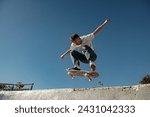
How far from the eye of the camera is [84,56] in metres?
6.55

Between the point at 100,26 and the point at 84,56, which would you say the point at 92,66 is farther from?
the point at 100,26

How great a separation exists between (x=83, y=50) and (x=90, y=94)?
2022 millimetres

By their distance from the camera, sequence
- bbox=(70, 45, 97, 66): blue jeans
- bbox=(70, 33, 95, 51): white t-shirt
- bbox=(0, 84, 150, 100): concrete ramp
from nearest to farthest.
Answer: bbox=(0, 84, 150, 100): concrete ramp, bbox=(70, 45, 97, 66): blue jeans, bbox=(70, 33, 95, 51): white t-shirt

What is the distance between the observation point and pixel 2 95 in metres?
6.05

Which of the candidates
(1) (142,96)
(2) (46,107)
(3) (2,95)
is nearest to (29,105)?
(2) (46,107)

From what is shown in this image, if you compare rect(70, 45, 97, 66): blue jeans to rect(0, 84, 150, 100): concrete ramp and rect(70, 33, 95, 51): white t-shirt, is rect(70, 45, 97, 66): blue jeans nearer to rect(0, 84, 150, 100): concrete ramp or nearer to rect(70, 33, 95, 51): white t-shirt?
rect(70, 33, 95, 51): white t-shirt

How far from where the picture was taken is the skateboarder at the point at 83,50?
6.39 metres

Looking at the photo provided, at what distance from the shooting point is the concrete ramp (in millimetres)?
4103

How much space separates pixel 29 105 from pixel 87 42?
8.05 feet

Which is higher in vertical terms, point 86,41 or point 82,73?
point 86,41

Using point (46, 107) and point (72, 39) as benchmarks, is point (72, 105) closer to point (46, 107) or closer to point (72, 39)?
point (46, 107)

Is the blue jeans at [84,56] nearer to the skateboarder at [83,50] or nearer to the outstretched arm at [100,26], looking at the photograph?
the skateboarder at [83,50]

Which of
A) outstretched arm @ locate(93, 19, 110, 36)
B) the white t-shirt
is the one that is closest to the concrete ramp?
the white t-shirt

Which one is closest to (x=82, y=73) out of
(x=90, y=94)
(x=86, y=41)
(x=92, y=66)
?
(x=92, y=66)
